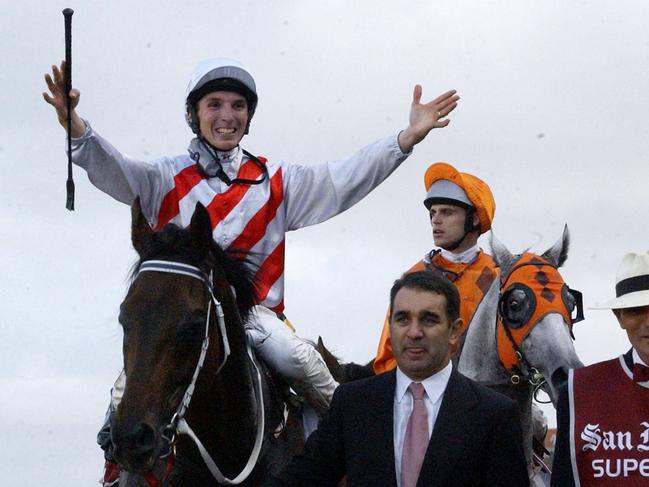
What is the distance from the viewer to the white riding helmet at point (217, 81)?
8398 millimetres

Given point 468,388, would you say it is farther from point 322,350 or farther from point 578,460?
point 322,350

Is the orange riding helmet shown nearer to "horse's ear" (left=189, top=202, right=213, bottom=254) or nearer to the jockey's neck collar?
the jockey's neck collar

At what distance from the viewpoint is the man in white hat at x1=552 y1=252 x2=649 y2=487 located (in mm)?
5719

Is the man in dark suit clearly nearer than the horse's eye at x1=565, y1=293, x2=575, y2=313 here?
Yes

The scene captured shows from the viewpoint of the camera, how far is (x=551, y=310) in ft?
28.6

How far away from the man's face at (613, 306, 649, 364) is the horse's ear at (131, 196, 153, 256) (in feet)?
8.43

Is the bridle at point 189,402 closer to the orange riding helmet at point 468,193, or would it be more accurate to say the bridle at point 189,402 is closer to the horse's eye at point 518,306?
the horse's eye at point 518,306

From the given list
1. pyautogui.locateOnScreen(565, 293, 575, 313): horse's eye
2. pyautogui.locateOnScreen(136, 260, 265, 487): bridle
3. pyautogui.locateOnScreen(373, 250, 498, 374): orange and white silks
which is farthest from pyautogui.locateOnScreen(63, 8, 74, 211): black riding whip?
pyautogui.locateOnScreen(565, 293, 575, 313): horse's eye

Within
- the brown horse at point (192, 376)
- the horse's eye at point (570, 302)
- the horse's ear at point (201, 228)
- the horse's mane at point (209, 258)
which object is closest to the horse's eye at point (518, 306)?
the horse's eye at point (570, 302)

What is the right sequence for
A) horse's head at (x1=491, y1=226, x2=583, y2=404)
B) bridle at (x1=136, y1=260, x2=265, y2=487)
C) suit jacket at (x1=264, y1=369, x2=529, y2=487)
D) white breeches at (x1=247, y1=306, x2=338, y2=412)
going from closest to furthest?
1. suit jacket at (x1=264, y1=369, x2=529, y2=487)
2. bridle at (x1=136, y1=260, x2=265, y2=487)
3. white breeches at (x1=247, y1=306, x2=338, y2=412)
4. horse's head at (x1=491, y1=226, x2=583, y2=404)

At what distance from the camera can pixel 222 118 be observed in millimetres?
8438

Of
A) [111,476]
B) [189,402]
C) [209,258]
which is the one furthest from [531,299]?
[111,476]

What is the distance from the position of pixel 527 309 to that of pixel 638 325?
3032mm

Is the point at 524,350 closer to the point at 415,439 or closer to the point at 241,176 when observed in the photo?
the point at 241,176
